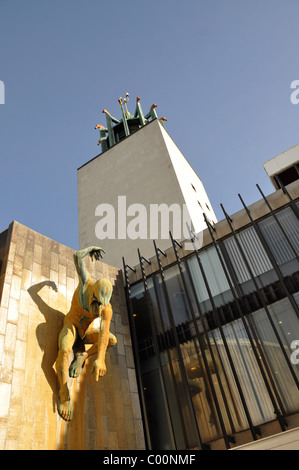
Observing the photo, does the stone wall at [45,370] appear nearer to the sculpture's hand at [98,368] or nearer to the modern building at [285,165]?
the sculpture's hand at [98,368]

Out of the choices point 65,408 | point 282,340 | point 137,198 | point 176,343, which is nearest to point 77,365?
point 65,408

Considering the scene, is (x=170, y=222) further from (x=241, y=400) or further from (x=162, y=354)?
(x=241, y=400)

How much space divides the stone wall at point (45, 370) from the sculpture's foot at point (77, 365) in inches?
8.6

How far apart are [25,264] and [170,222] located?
11.1 meters

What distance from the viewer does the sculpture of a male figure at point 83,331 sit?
1013 centimetres

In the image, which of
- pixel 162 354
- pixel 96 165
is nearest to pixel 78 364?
pixel 162 354

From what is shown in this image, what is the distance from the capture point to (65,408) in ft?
32.6

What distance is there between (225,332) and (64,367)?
199 inches

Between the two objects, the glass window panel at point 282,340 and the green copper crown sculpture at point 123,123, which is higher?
the green copper crown sculpture at point 123,123

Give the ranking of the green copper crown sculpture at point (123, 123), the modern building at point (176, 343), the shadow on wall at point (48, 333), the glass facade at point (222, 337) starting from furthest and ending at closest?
the green copper crown sculpture at point (123, 123), the glass facade at point (222, 337), the shadow on wall at point (48, 333), the modern building at point (176, 343)

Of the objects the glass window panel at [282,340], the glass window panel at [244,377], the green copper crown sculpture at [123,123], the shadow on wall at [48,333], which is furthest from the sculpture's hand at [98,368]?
the green copper crown sculpture at [123,123]

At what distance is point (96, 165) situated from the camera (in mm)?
29453

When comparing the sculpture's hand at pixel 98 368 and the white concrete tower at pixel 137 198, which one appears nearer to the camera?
the sculpture's hand at pixel 98 368

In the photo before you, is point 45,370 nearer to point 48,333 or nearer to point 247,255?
point 48,333
